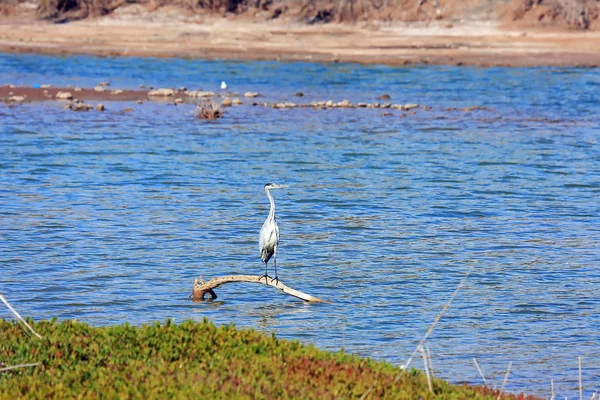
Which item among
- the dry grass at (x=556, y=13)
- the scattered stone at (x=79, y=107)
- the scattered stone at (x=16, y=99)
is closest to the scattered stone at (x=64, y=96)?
the scattered stone at (x=16, y=99)

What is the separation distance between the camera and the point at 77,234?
17.0 meters

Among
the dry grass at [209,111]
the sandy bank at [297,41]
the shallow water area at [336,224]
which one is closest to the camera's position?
the shallow water area at [336,224]

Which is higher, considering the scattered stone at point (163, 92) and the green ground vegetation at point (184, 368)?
the green ground vegetation at point (184, 368)

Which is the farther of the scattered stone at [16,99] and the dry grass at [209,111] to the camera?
the scattered stone at [16,99]

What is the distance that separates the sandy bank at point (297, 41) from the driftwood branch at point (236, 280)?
40.0 m

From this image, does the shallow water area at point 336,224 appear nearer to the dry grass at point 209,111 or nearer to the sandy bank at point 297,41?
the dry grass at point 209,111

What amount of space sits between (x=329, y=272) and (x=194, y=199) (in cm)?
636

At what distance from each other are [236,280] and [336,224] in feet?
21.1

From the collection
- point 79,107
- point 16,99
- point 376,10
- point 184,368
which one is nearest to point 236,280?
point 184,368

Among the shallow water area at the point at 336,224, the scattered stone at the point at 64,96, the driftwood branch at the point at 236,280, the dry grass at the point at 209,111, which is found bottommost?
the scattered stone at the point at 64,96

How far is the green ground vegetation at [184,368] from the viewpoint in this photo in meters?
7.14

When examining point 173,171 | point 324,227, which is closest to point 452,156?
point 173,171

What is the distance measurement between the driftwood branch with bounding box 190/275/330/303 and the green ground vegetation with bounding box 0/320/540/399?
3264mm

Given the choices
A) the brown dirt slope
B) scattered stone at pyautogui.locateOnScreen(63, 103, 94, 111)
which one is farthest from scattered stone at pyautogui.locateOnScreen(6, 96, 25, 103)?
the brown dirt slope
